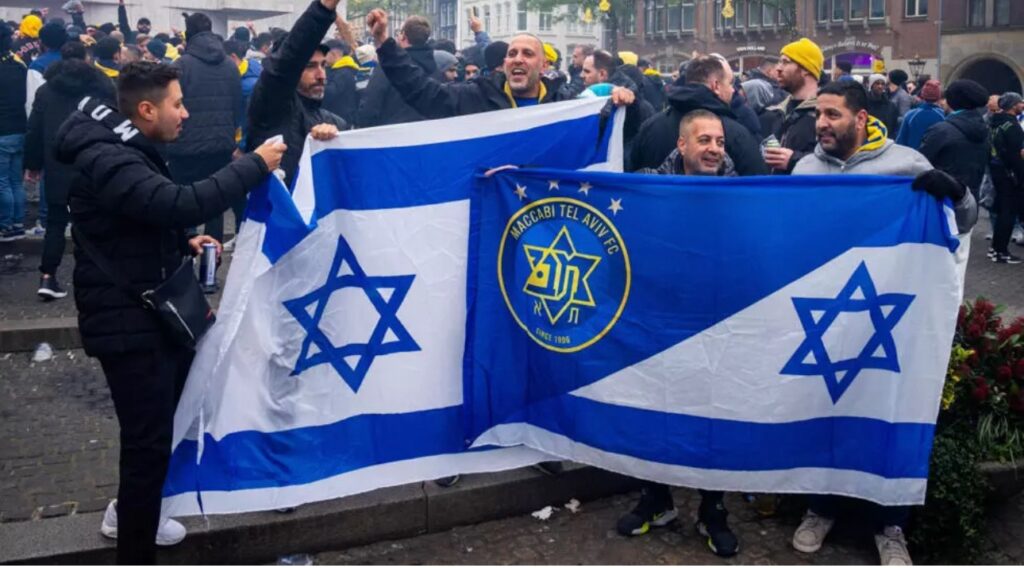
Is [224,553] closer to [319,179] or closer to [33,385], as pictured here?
[319,179]

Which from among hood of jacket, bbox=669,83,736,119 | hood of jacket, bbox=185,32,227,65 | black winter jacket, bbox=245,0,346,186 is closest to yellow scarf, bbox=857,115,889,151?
hood of jacket, bbox=669,83,736,119

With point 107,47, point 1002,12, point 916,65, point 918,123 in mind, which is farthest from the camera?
point 1002,12

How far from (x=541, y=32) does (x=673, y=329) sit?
77037mm

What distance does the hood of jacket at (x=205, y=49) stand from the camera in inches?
356

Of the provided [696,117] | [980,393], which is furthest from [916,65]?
[696,117]

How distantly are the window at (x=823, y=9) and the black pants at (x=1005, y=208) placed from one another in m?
43.3

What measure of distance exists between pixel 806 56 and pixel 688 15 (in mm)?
56945

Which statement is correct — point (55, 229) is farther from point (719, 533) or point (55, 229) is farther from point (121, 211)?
point (719, 533)

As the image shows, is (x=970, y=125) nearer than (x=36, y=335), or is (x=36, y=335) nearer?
(x=36, y=335)

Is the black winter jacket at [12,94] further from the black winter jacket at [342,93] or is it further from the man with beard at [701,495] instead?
the man with beard at [701,495]

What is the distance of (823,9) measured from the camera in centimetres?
5272

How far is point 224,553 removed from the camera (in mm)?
4512

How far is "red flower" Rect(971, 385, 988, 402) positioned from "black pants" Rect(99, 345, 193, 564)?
3.77 metres

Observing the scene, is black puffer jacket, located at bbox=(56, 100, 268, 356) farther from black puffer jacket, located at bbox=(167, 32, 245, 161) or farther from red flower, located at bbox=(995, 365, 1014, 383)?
black puffer jacket, located at bbox=(167, 32, 245, 161)
